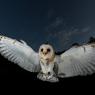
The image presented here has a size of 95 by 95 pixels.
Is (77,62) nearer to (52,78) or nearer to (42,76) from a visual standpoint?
(52,78)

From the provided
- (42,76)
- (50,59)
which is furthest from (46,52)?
(42,76)

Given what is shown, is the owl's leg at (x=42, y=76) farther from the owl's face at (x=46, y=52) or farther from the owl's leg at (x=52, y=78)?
the owl's face at (x=46, y=52)

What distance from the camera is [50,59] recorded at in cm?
792

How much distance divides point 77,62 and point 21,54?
1263 millimetres

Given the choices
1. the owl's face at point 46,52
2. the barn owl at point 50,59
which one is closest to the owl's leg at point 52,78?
the barn owl at point 50,59

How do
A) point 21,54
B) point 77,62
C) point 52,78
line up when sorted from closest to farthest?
point 52,78 < point 77,62 < point 21,54

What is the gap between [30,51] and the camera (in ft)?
27.3

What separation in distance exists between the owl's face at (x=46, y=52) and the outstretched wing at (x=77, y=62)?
43 centimetres

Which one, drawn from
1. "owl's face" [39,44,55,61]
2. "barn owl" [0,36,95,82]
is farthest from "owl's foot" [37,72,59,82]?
"owl's face" [39,44,55,61]

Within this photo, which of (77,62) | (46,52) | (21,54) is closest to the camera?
(46,52)

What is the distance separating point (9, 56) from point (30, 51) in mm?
495

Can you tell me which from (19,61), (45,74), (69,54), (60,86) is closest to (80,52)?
(69,54)

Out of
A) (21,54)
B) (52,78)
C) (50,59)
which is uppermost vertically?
(21,54)

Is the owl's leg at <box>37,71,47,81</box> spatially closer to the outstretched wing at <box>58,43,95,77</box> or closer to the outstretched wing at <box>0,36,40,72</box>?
the outstretched wing at <box>0,36,40,72</box>
